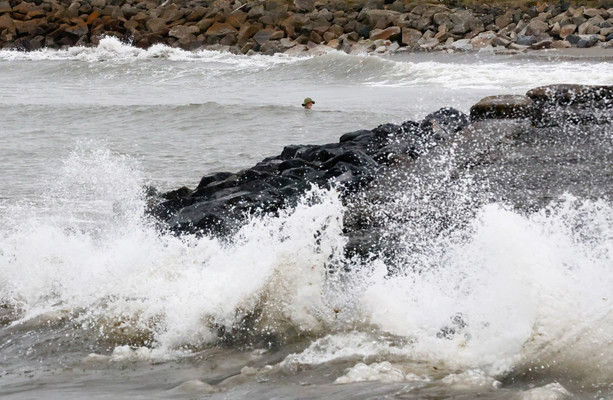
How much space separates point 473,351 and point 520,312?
0.34m

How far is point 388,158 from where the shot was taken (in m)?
8.20

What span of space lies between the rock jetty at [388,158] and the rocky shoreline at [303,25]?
15.2 metres

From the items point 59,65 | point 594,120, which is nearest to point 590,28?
point 59,65

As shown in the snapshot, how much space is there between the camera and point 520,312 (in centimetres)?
448

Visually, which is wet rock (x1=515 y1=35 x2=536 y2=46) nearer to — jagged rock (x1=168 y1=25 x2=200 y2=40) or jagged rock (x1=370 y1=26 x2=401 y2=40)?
jagged rock (x1=370 y1=26 x2=401 y2=40)

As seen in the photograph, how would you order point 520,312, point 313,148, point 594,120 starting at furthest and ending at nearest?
1. point 313,148
2. point 594,120
3. point 520,312

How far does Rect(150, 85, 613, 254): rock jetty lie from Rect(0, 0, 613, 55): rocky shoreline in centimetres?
1524

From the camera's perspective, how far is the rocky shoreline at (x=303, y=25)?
83.1ft

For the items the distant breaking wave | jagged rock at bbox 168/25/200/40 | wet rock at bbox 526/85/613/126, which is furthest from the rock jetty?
jagged rock at bbox 168/25/200/40

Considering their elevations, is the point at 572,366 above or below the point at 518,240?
below

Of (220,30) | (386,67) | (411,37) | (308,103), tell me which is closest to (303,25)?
(220,30)

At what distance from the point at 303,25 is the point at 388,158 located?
21.6 meters

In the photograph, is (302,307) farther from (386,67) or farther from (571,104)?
(386,67)

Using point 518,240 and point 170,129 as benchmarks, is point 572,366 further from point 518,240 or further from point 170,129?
point 170,129
